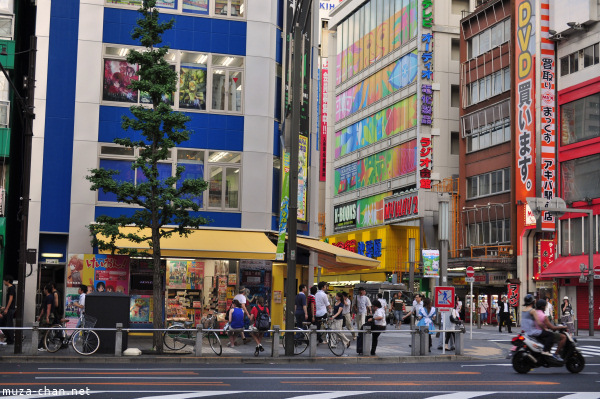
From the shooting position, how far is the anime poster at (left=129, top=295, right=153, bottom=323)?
30.1 metres

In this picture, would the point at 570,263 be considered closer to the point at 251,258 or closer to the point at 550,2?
the point at 550,2

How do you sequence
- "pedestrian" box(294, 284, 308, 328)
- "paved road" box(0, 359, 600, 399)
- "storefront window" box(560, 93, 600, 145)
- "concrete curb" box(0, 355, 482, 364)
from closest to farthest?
1. "paved road" box(0, 359, 600, 399)
2. "concrete curb" box(0, 355, 482, 364)
3. "pedestrian" box(294, 284, 308, 328)
4. "storefront window" box(560, 93, 600, 145)

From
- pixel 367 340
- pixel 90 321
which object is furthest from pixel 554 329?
pixel 90 321

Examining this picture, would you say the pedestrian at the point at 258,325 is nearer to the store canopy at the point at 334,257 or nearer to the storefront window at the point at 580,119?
the store canopy at the point at 334,257

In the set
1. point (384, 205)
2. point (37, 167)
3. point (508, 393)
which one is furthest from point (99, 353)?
point (384, 205)

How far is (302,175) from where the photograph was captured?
3116 cm

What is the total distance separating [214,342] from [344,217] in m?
62.4

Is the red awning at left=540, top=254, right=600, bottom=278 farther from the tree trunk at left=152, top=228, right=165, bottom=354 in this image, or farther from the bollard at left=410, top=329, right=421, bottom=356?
the tree trunk at left=152, top=228, right=165, bottom=354

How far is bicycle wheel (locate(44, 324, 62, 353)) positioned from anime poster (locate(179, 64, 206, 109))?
1126cm

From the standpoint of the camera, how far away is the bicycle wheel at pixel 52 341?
23.0 meters

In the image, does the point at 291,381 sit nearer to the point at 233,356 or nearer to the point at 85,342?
the point at 233,356

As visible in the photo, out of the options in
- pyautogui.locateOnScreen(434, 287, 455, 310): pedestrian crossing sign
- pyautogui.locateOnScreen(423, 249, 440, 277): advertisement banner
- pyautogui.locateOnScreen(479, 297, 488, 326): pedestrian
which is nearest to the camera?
pyautogui.locateOnScreen(434, 287, 455, 310): pedestrian crossing sign

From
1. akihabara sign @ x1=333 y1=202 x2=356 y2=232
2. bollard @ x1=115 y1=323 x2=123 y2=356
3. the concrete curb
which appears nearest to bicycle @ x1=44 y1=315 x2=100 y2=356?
bollard @ x1=115 y1=323 x2=123 y2=356

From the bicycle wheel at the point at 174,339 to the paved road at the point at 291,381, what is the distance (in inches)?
114
